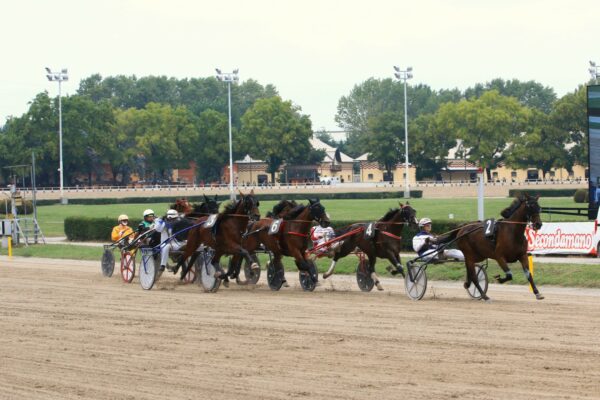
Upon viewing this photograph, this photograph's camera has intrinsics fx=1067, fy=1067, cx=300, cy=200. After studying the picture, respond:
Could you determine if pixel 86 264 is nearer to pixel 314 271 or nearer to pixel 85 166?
pixel 314 271

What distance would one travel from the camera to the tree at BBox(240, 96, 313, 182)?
327 feet

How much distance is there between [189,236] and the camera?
19.4 meters

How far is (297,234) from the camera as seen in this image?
60.1 feet

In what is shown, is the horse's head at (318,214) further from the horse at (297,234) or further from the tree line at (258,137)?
the tree line at (258,137)

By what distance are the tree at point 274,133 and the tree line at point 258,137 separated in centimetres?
9

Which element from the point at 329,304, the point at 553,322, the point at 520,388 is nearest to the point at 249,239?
the point at 329,304

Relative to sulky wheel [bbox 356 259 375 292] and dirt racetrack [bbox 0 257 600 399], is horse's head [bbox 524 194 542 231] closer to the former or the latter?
dirt racetrack [bbox 0 257 600 399]

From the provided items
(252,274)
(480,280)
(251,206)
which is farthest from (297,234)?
(480,280)

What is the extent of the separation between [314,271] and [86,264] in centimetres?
1151

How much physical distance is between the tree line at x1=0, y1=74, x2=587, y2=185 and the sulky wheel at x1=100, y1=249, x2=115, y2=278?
2590 inches

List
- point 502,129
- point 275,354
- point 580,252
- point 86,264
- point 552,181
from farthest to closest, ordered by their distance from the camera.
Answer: point 502,129 < point 552,181 < point 86,264 < point 580,252 < point 275,354

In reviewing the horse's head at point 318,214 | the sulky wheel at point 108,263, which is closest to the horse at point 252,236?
the horse's head at point 318,214

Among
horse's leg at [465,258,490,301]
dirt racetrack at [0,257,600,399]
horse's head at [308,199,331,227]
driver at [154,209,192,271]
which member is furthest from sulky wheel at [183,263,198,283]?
horse's leg at [465,258,490,301]

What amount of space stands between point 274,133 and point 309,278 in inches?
3198
